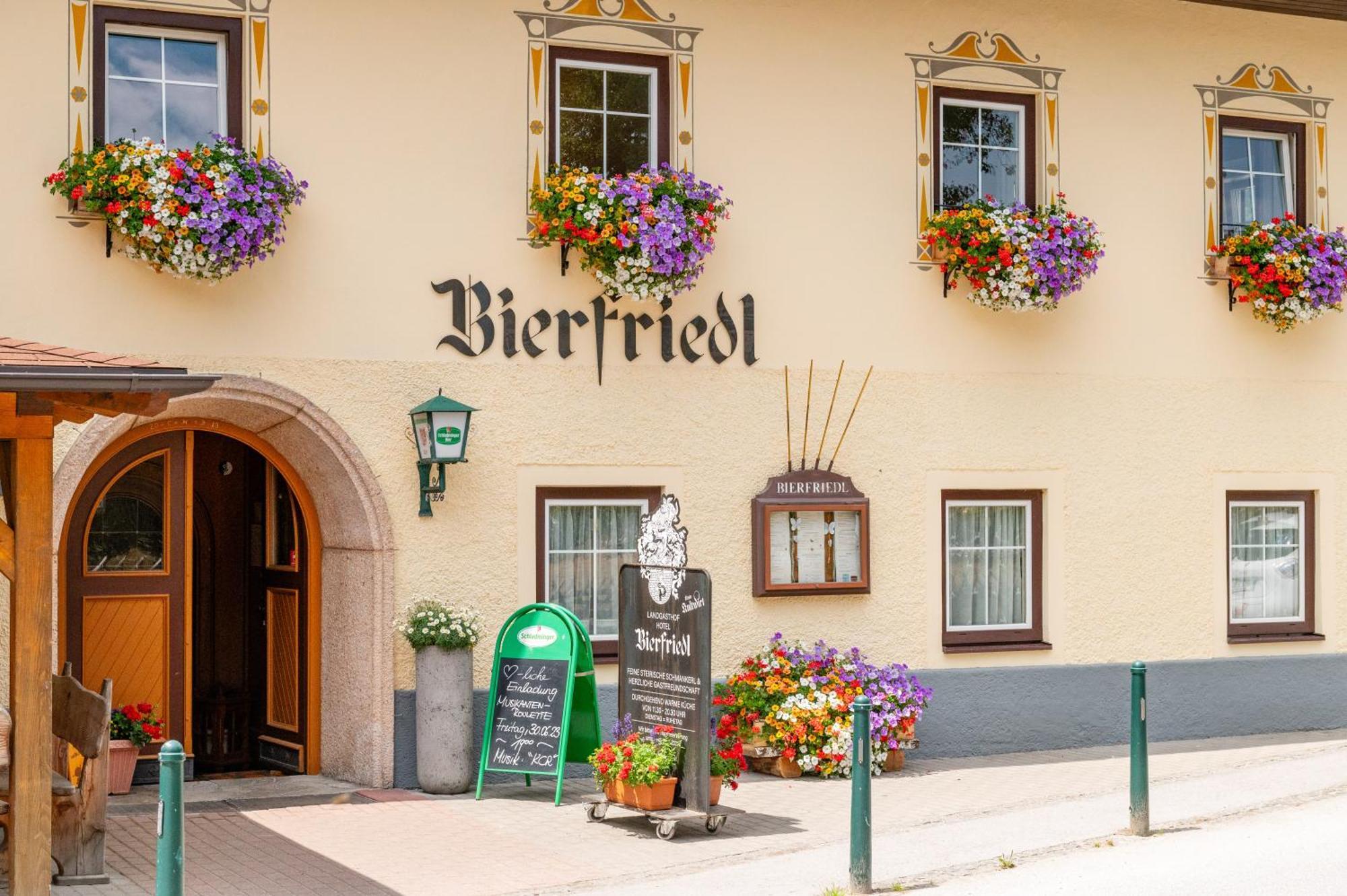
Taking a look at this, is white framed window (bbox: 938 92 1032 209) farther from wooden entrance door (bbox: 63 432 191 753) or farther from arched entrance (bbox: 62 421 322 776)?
wooden entrance door (bbox: 63 432 191 753)

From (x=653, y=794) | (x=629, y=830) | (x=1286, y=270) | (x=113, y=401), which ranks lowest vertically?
(x=629, y=830)

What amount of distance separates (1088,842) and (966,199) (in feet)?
17.5

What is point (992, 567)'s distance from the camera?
41.2 ft

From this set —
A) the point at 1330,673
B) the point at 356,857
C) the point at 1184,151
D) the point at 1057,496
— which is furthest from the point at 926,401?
the point at 356,857

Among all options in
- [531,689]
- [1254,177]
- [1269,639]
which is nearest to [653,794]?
[531,689]

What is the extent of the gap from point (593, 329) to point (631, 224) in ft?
2.80

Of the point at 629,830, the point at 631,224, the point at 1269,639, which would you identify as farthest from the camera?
the point at 1269,639

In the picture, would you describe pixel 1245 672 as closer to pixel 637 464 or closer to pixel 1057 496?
pixel 1057 496

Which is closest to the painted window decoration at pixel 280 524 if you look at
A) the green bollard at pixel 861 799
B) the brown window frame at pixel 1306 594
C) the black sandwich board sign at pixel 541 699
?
the black sandwich board sign at pixel 541 699

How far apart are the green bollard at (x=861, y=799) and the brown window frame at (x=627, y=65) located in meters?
4.97

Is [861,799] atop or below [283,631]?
below

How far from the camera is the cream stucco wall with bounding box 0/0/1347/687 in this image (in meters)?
10.6

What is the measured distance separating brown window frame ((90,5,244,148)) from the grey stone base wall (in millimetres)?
4453

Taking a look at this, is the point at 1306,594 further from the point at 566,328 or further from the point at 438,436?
Answer: the point at 438,436
